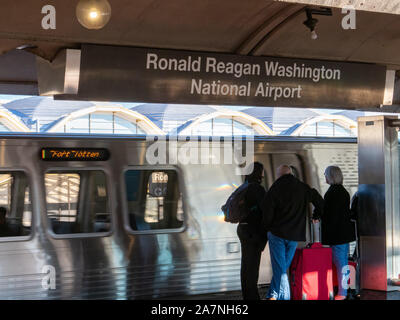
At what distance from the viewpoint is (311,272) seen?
7.84 metres

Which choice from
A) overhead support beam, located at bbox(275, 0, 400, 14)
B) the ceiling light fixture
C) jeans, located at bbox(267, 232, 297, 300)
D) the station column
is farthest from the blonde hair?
overhead support beam, located at bbox(275, 0, 400, 14)

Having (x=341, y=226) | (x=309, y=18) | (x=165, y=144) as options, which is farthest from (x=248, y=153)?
(x=309, y=18)

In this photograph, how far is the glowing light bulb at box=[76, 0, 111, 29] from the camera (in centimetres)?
492

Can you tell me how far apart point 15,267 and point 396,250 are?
14.8ft

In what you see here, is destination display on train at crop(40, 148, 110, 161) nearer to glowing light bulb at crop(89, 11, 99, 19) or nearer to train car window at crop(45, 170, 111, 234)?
train car window at crop(45, 170, 111, 234)

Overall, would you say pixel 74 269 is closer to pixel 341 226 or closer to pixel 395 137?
pixel 341 226

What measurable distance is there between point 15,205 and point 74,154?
0.99 meters

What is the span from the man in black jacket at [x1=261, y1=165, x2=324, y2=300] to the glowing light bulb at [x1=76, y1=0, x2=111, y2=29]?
3383 mm

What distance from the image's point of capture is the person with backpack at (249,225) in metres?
7.80

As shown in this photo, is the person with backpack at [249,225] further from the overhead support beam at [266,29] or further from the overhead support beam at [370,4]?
the overhead support beam at [370,4]

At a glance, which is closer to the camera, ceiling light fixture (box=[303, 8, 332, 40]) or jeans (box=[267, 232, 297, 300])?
ceiling light fixture (box=[303, 8, 332, 40])

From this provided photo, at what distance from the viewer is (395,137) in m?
7.35

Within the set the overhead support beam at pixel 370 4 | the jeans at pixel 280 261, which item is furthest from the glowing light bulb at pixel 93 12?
the jeans at pixel 280 261

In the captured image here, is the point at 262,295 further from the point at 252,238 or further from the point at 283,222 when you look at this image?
the point at 283,222
